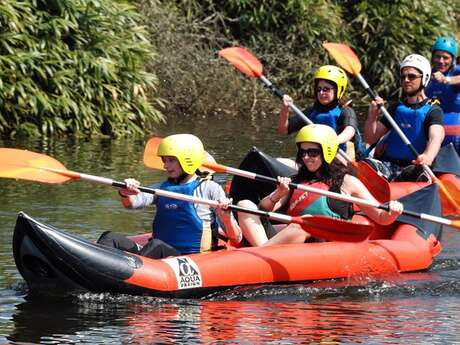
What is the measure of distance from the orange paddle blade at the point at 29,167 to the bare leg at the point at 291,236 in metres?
1.61

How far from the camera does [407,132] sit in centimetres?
1226

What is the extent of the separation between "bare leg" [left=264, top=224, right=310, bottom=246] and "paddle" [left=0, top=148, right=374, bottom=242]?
0.23 metres

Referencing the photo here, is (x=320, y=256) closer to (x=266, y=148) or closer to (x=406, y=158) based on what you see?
(x=406, y=158)

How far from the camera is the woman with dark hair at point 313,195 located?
9.68 metres

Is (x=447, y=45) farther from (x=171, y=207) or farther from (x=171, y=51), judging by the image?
(x=171, y=51)

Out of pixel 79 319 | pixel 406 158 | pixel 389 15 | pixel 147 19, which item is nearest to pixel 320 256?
pixel 79 319

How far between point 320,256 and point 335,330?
1290 mm

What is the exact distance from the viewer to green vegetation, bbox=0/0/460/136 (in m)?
16.0

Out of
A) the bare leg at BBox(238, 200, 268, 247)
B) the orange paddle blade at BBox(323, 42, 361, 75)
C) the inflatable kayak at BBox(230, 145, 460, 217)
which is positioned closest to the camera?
the bare leg at BBox(238, 200, 268, 247)

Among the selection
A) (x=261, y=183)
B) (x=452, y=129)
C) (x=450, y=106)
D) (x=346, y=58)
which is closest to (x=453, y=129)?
(x=452, y=129)

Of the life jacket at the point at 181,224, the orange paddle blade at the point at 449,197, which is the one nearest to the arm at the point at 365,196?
the life jacket at the point at 181,224

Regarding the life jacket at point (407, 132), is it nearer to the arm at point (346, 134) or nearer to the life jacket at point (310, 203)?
the arm at point (346, 134)

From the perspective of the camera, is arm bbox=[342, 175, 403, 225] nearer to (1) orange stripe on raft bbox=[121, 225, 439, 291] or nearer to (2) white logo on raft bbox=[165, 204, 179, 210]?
(1) orange stripe on raft bbox=[121, 225, 439, 291]

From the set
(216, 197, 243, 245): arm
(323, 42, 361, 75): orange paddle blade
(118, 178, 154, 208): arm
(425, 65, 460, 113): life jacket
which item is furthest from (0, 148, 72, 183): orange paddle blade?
(425, 65, 460, 113): life jacket
